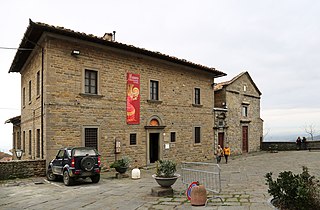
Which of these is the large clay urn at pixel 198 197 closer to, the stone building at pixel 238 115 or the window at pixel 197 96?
the window at pixel 197 96

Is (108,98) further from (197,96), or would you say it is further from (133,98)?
(197,96)

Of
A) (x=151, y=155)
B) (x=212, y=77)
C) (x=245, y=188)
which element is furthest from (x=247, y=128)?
(x=245, y=188)

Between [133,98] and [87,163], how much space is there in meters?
6.50

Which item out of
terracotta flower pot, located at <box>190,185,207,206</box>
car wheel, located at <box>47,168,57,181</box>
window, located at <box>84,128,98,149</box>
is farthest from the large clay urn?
window, located at <box>84,128,98,149</box>

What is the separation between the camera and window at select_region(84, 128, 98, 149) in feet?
47.8

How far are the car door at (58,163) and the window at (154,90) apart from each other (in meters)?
7.82

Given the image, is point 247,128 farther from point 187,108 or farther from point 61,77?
point 61,77

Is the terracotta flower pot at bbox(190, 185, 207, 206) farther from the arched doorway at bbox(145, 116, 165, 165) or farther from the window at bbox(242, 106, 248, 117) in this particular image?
the window at bbox(242, 106, 248, 117)

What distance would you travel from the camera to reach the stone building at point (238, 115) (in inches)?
978

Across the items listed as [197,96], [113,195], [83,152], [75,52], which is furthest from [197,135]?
[113,195]

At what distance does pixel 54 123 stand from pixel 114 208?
7176 millimetres

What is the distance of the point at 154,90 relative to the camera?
1862 cm

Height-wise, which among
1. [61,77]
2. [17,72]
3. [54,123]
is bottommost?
[54,123]

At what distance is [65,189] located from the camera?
34.8ft
